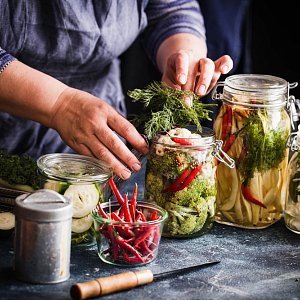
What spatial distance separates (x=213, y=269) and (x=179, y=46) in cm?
92

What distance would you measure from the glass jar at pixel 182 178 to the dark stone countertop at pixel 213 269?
57mm

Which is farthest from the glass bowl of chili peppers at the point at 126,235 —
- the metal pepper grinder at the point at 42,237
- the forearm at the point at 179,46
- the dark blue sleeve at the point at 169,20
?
the dark blue sleeve at the point at 169,20

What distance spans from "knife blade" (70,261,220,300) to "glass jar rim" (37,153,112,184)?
25cm

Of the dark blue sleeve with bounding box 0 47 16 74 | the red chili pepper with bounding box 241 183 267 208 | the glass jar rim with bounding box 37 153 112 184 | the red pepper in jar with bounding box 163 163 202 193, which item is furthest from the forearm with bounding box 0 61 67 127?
the red chili pepper with bounding box 241 183 267 208

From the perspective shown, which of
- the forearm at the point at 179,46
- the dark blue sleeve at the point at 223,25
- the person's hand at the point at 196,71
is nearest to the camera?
the person's hand at the point at 196,71

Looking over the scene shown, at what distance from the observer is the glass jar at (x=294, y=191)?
181 centimetres

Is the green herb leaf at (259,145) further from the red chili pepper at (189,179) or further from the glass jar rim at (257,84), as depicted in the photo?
the red chili pepper at (189,179)

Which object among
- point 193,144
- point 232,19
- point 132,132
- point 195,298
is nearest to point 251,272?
point 195,298

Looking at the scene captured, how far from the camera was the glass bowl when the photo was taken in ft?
5.14

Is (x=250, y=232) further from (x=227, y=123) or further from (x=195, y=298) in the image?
(x=195, y=298)

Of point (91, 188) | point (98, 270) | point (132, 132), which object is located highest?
point (132, 132)

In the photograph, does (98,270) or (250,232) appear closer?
(98,270)

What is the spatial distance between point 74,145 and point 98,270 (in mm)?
366

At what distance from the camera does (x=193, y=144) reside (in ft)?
5.58
